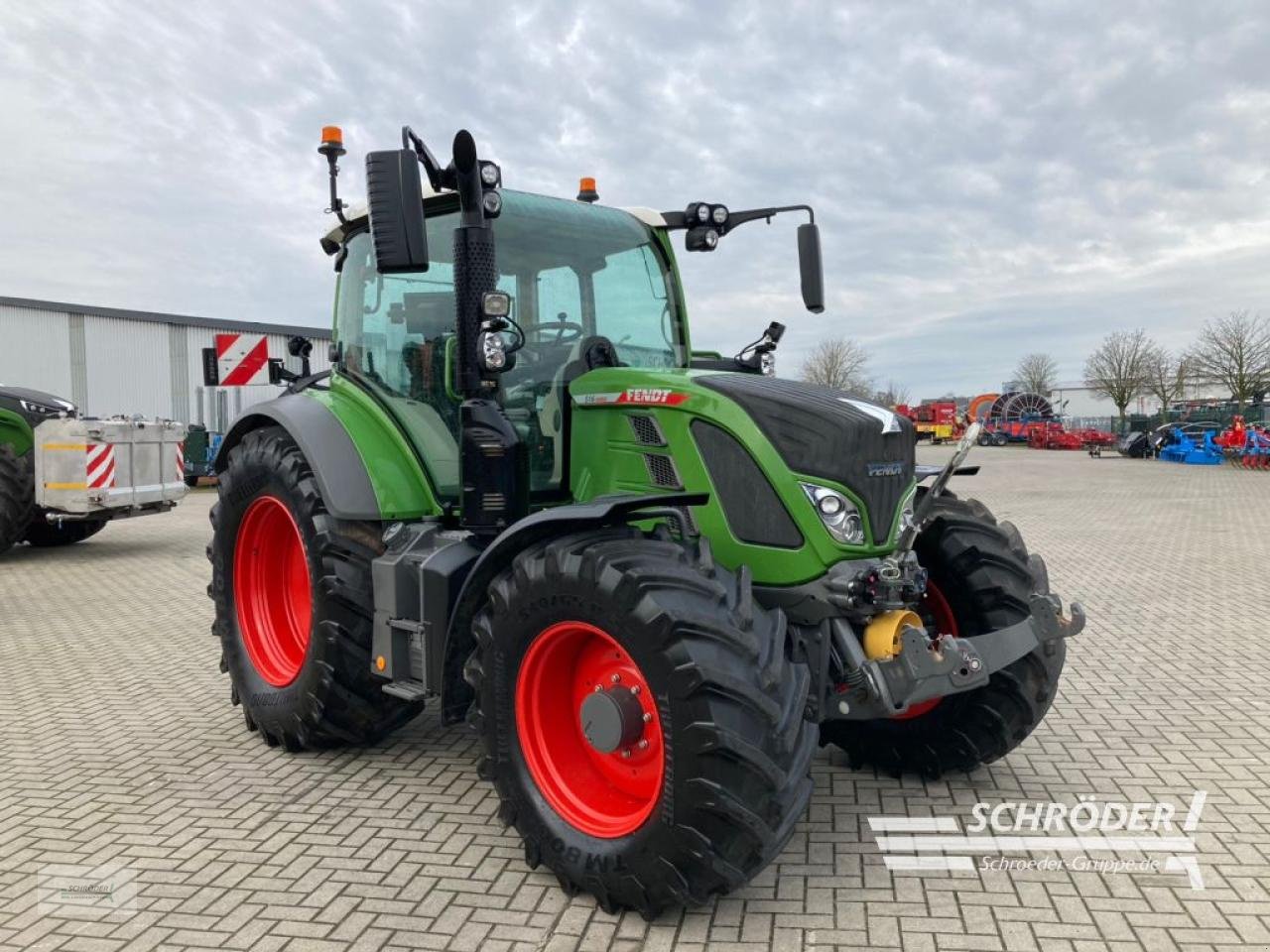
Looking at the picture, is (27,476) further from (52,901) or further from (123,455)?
(52,901)

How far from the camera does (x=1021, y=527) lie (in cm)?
1340

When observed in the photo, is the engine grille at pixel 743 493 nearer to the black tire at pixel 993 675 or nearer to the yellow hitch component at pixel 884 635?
the yellow hitch component at pixel 884 635

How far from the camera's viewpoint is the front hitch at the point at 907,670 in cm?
313

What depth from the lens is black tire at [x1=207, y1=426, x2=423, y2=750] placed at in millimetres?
4141

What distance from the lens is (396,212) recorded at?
3.21 m

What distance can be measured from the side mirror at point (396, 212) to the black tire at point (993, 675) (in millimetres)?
2228

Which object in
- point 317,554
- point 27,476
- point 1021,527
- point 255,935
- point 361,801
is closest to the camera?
point 255,935

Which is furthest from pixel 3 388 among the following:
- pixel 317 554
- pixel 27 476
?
pixel 317 554

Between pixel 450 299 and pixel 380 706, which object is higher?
pixel 450 299

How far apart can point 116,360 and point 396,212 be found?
2418 cm

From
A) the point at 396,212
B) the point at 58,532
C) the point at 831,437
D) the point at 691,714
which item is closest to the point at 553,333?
the point at 396,212

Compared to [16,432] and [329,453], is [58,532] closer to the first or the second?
[16,432]

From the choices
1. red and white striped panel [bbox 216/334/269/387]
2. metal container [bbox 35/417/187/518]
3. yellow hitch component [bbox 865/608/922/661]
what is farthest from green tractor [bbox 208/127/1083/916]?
metal container [bbox 35/417/187/518]

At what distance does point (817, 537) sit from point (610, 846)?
3.79 ft
